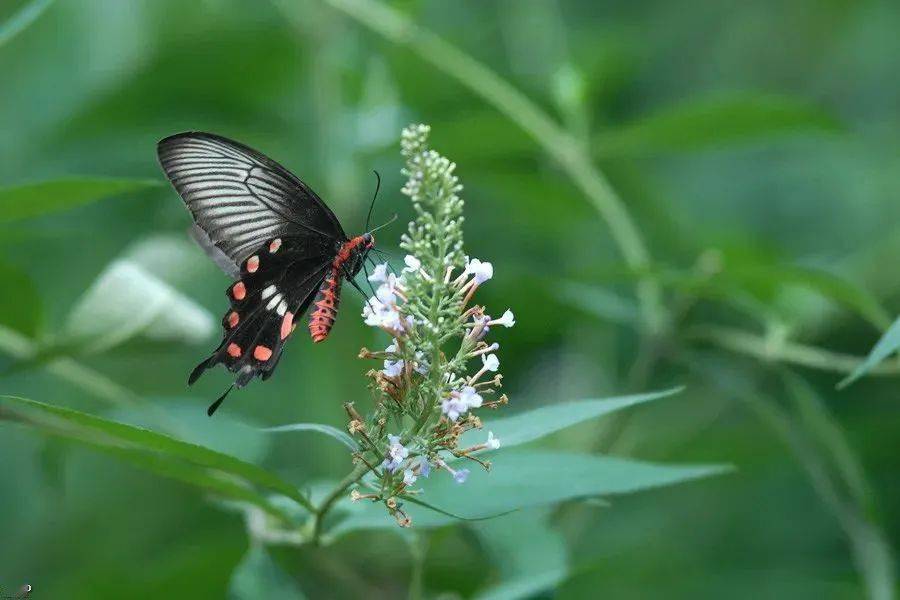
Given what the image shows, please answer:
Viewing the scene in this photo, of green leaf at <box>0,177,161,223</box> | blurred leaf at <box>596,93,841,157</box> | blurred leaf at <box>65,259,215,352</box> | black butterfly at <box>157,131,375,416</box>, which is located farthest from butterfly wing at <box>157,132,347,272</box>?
blurred leaf at <box>596,93,841,157</box>

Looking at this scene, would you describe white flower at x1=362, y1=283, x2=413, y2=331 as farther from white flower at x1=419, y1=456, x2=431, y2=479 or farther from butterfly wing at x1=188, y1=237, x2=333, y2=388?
butterfly wing at x1=188, y1=237, x2=333, y2=388

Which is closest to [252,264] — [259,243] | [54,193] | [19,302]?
[259,243]

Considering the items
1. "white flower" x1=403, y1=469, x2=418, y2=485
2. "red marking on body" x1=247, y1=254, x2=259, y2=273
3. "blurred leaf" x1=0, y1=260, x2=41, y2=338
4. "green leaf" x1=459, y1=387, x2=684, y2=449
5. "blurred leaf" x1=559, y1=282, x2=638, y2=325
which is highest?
"blurred leaf" x1=559, y1=282, x2=638, y2=325

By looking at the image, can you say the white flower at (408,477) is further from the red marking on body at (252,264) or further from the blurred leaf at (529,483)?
the red marking on body at (252,264)

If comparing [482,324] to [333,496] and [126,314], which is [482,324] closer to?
[333,496]

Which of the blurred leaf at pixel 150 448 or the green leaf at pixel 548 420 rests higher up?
the green leaf at pixel 548 420

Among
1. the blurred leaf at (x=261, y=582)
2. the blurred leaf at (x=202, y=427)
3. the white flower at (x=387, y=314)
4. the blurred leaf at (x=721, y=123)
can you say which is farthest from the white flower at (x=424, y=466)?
the blurred leaf at (x=721, y=123)
